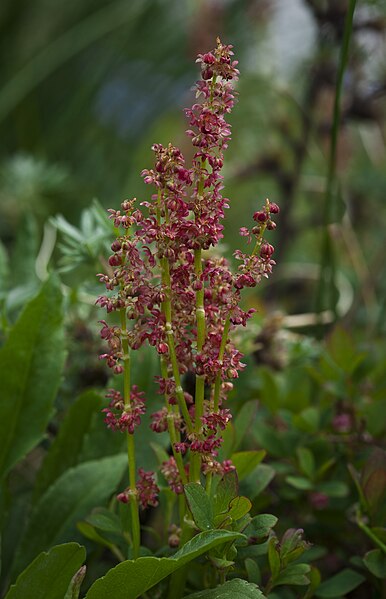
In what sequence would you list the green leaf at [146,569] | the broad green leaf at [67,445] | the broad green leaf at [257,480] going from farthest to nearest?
the broad green leaf at [67,445] < the broad green leaf at [257,480] < the green leaf at [146,569]

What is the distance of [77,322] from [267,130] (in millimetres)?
720

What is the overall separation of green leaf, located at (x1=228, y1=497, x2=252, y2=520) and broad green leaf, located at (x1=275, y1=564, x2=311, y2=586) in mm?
52

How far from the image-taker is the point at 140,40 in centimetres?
186

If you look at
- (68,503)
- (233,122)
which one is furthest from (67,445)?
(233,122)

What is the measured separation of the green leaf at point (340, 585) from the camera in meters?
0.48

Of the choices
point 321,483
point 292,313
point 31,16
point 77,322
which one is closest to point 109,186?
point 31,16

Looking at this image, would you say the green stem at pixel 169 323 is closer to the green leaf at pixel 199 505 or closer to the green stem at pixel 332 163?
the green leaf at pixel 199 505

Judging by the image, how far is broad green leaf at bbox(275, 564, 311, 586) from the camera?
0.43m

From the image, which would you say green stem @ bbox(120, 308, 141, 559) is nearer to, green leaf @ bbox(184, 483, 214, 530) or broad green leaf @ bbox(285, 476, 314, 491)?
green leaf @ bbox(184, 483, 214, 530)

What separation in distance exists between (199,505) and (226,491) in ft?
0.06

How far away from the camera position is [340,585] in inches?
19.3

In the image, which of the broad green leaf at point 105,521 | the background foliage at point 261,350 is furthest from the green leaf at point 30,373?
the broad green leaf at point 105,521

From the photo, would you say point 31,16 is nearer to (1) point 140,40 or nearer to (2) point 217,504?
(1) point 140,40

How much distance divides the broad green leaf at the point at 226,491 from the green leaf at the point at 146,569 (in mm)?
19
